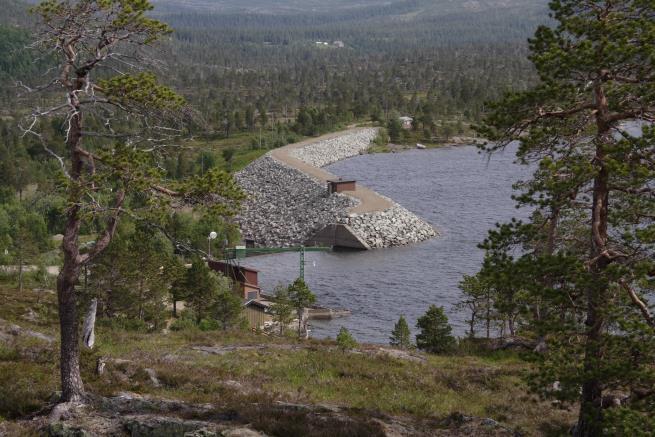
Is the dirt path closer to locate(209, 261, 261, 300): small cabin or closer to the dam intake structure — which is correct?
the dam intake structure

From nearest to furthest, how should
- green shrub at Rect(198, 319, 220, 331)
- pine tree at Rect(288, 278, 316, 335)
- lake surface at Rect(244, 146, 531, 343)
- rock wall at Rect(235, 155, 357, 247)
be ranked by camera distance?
green shrub at Rect(198, 319, 220, 331)
pine tree at Rect(288, 278, 316, 335)
lake surface at Rect(244, 146, 531, 343)
rock wall at Rect(235, 155, 357, 247)

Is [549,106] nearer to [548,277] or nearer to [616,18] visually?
[616,18]

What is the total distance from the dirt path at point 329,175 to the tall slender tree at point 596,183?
7556cm

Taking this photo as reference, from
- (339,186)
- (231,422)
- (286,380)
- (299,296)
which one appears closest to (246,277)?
(299,296)

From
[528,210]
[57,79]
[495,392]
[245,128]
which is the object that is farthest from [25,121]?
[245,128]

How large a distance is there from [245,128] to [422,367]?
5594 inches

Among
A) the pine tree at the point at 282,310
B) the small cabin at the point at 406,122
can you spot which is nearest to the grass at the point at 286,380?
the pine tree at the point at 282,310

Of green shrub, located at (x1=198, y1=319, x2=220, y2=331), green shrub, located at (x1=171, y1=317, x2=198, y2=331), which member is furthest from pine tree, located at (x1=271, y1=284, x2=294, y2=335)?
green shrub, located at (x1=171, y1=317, x2=198, y2=331)

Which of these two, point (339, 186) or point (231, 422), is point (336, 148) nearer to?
point (339, 186)

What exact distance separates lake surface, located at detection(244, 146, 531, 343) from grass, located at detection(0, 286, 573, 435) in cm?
2462

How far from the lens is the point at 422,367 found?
27188 millimetres

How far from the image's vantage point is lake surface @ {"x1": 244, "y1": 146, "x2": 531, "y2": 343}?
59.1 metres

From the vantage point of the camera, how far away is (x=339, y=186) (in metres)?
102

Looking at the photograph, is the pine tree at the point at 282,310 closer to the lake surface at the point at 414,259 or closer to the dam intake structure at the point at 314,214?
the lake surface at the point at 414,259
